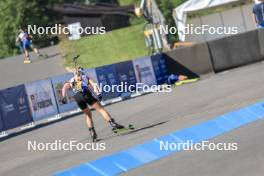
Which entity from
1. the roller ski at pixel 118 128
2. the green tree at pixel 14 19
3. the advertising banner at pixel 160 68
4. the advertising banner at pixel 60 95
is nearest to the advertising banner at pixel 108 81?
the advertising banner at pixel 60 95

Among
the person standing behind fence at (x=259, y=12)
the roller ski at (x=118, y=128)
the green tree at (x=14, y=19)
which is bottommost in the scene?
the roller ski at (x=118, y=128)

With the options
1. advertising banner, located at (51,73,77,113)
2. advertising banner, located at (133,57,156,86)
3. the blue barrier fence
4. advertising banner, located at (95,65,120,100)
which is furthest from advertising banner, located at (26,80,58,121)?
advertising banner, located at (133,57,156,86)

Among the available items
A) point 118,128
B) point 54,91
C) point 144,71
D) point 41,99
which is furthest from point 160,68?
point 118,128

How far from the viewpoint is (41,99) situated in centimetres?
2344

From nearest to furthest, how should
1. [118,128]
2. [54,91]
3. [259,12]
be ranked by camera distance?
[118,128]
[54,91]
[259,12]

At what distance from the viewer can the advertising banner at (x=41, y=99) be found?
2320 cm

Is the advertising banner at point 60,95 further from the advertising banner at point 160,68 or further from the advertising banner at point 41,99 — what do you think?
the advertising banner at point 160,68

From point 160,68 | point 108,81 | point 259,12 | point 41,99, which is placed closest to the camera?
point 41,99

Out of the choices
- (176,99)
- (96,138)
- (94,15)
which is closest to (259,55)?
(176,99)

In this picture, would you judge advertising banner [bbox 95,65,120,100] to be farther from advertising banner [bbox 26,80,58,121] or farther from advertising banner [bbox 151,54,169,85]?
advertising banner [bbox 26,80,58,121]

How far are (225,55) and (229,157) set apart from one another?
1631cm

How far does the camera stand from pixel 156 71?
87.1 ft

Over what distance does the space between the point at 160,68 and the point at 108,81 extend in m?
2.69

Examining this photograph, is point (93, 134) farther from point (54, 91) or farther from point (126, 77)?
point (126, 77)
